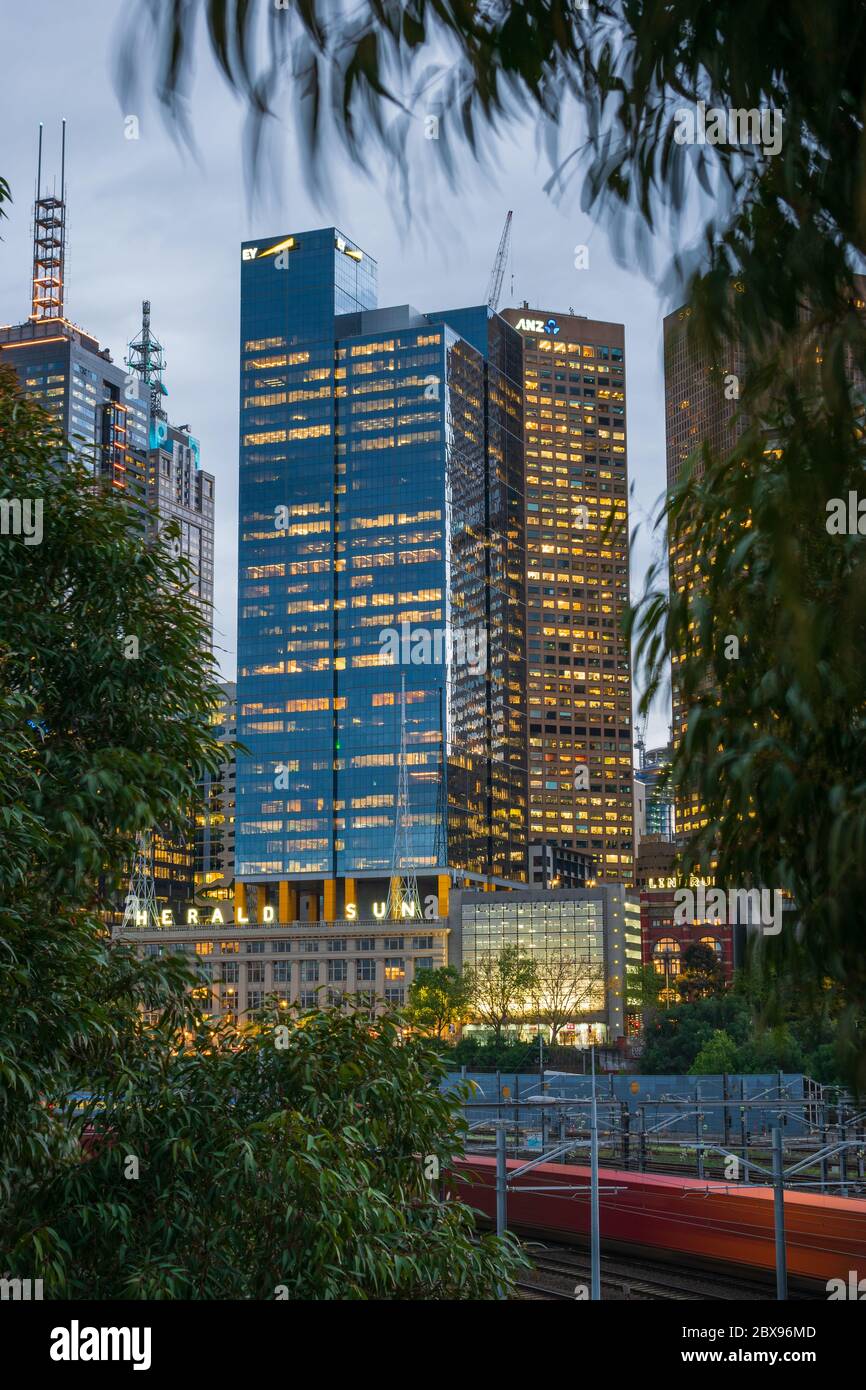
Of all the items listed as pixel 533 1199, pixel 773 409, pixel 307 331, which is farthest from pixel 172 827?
pixel 307 331

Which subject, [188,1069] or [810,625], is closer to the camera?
[810,625]

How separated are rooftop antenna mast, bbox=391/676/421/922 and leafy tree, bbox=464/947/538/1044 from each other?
14.9 meters

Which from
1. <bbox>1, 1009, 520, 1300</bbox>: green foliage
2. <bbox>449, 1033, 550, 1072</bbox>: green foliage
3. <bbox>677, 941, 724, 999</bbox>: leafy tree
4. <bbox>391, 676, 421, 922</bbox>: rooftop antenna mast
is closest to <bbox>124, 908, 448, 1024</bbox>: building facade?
<bbox>391, 676, 421, 922</bbox>: rooftop antenna mast

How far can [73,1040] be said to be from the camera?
1122 centimetres

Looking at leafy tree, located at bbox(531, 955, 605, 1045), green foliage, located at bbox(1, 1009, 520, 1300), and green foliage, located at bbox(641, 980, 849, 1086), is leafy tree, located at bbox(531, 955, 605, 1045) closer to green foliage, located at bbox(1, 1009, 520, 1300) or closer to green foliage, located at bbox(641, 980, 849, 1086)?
green foliage, located at bbox(641, 980, 849, 1086)

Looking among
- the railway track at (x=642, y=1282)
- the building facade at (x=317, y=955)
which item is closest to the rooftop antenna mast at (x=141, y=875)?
the railway track at (x=642, y=1282)

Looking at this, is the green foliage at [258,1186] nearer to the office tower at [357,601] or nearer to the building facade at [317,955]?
the building facade at [317,955]

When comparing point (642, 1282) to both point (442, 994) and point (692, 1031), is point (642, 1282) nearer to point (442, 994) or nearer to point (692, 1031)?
point (692, 1031)

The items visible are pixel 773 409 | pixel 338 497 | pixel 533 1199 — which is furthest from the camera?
pixel 338 497

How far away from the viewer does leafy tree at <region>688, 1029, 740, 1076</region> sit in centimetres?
8694

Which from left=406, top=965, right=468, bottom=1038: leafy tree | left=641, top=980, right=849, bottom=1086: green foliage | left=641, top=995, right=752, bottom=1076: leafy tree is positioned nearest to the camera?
left=641, top=980, right=849, bottom=1086: green foliage

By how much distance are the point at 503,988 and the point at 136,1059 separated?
402ft

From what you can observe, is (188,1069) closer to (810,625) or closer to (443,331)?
(810,625)

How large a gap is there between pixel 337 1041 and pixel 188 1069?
136 centimetres
